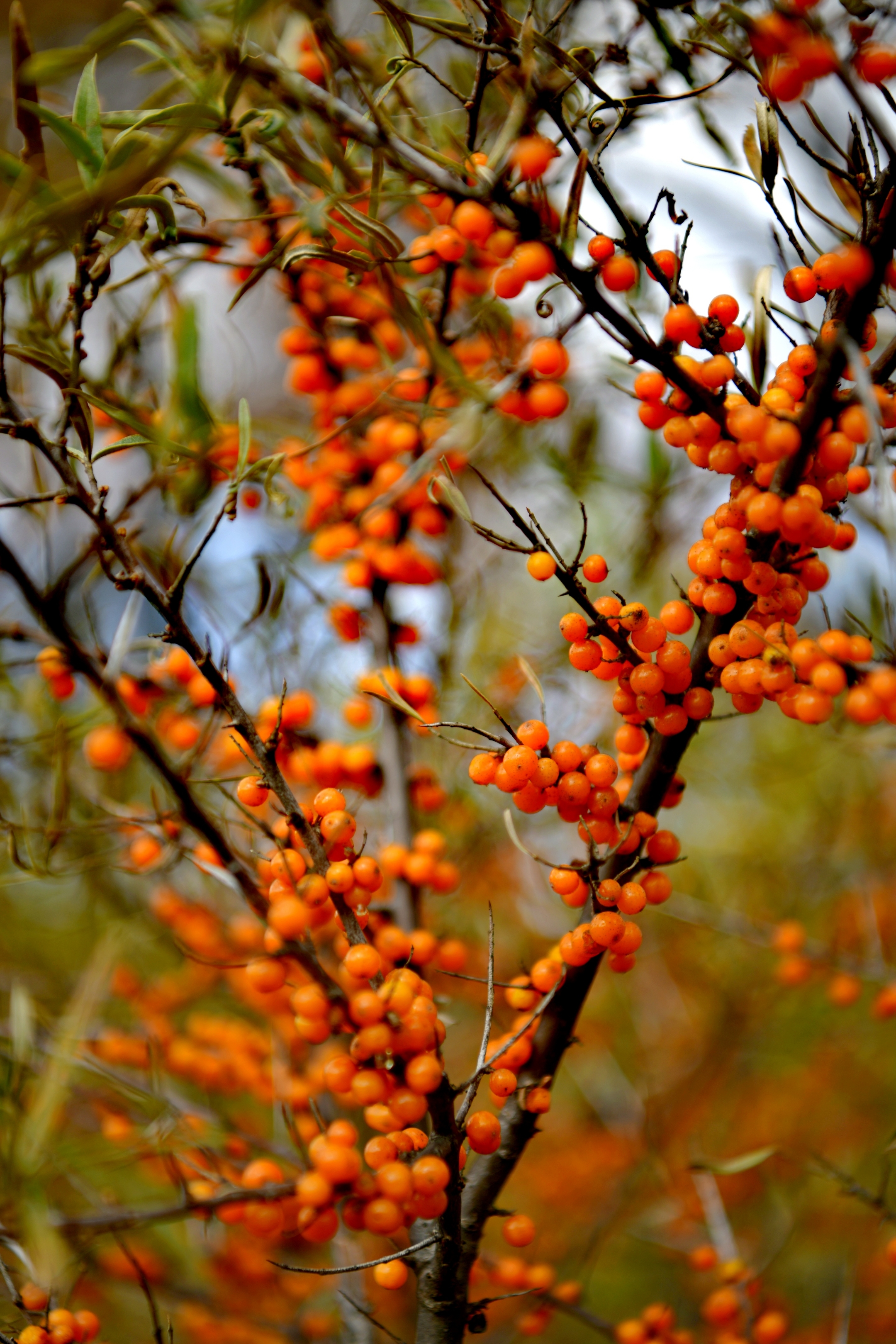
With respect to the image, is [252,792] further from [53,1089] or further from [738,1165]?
[738,1165]

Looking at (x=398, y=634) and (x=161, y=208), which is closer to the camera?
(x=161, y=208)

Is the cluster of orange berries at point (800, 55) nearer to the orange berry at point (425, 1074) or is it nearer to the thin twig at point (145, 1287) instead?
the orange berry at point (425, 1074)

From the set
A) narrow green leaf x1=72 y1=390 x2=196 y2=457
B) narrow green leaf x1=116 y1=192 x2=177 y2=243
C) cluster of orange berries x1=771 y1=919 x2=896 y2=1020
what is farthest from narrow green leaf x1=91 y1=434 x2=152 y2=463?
cluster of orange berries x1=771 y1=919 x2=896 y2=1020

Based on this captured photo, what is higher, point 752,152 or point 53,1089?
point 752,152

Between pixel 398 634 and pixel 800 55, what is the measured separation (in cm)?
50

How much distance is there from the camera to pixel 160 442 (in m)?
0.33

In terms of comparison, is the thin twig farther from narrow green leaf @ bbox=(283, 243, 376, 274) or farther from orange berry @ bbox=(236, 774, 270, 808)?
narrow green leaf @ bbox=(283, 243, 376, 274)

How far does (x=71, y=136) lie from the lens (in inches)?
13.4

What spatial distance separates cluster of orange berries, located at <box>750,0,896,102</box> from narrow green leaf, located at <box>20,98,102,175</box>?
254mm

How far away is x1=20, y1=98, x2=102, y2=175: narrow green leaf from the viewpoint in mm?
313

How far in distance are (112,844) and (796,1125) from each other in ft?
3.71

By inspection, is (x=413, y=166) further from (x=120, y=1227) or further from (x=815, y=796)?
(x=815, y=796)

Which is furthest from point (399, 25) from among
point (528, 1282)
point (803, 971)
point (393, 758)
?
point (803, 971)

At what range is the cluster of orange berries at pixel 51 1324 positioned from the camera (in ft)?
1.38
